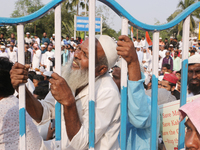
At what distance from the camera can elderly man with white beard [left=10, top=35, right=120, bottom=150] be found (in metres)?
1.34

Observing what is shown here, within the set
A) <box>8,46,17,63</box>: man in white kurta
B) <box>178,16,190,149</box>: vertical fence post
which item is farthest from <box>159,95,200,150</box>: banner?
<box>8,46,17,63</box>: man in white kurta

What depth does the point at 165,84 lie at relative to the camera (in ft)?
13.3

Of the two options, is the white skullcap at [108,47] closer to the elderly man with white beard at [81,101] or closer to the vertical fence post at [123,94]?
the elderly man with white beard at [81,101]

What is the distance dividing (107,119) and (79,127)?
0.64 ft

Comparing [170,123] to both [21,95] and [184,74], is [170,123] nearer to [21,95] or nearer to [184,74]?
[184,74]

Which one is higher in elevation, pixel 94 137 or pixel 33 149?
pixel 94 137

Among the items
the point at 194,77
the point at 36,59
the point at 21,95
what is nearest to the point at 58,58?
the point at 21,95

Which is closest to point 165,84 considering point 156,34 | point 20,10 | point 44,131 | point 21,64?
point 44,131

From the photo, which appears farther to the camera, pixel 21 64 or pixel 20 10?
pixel 20 10

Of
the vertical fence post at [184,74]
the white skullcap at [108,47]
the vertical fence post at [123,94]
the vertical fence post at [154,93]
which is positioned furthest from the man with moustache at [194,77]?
the vertical fence post at [123,94]

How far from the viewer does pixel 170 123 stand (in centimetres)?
190

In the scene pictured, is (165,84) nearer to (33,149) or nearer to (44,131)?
(44,131)

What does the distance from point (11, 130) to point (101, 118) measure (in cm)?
76

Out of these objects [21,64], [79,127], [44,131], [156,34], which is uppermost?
[156,34]
